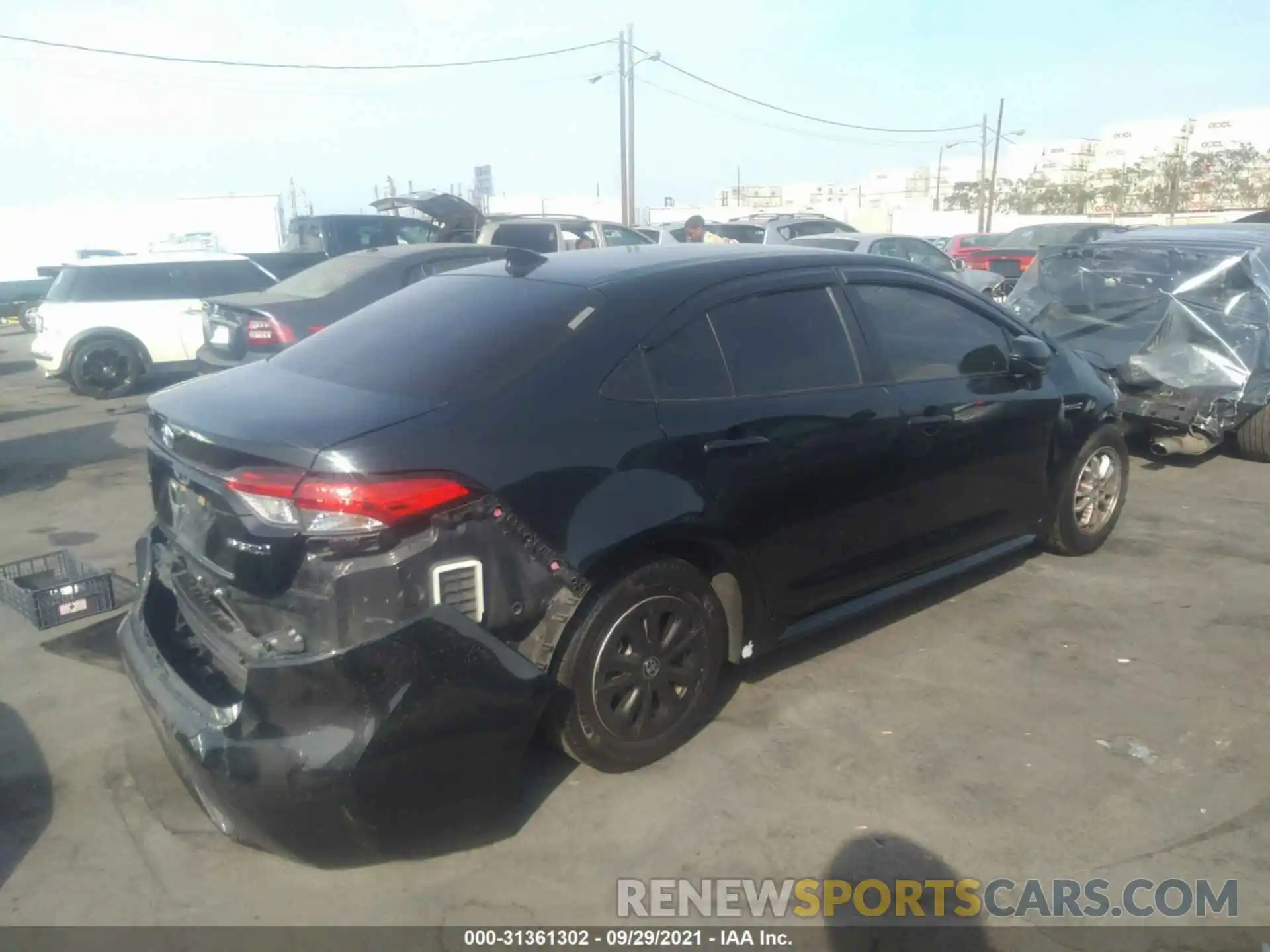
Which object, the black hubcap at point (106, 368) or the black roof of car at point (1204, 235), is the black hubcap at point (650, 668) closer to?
the black roof of car at point (1204, 235)

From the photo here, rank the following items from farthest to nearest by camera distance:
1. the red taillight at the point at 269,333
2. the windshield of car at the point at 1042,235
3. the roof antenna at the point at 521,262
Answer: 1. the windshield of car at the point at 1042,235
2. the red taillight at the point at 269,333
3. the roof antenna at the point at 521,262

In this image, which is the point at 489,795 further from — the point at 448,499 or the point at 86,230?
the point at 86,230

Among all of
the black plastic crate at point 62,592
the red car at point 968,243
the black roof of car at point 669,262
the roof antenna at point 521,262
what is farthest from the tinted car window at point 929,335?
the red car at point 968,243

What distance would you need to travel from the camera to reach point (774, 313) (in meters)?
3.88

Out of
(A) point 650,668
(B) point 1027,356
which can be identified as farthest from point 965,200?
(A) point 650,668

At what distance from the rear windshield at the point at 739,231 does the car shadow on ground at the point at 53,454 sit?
996cm

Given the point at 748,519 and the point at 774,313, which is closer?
the point at 748,519

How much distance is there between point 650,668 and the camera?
344cm

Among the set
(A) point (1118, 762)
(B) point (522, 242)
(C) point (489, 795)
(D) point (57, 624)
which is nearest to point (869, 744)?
(A) point (1118, 762)

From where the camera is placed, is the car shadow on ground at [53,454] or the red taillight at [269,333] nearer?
the red taillight at [269,333]

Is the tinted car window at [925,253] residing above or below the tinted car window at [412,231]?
below

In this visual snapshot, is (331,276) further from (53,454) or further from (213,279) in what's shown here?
(213,279)

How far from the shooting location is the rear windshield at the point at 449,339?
3.21 meters

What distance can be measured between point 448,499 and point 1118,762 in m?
2.50
